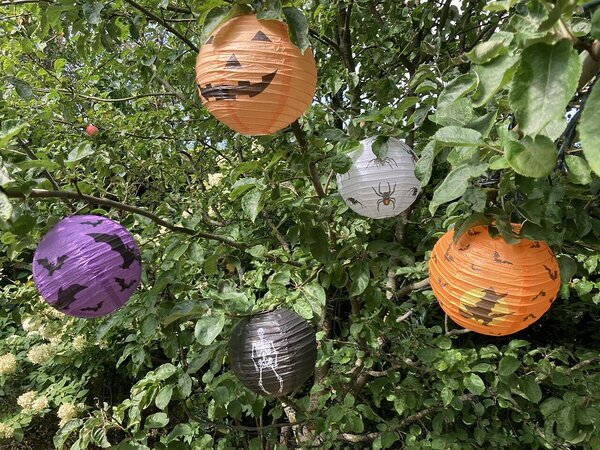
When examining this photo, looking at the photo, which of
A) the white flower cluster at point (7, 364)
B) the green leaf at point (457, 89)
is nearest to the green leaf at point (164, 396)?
the green leaf at point (457, 89)

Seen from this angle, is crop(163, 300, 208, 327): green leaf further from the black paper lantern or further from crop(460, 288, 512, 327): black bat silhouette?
crop(460, 288, 512, 327): black bat silhouette

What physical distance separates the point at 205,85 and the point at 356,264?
0.60m

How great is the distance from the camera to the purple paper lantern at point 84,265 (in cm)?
93

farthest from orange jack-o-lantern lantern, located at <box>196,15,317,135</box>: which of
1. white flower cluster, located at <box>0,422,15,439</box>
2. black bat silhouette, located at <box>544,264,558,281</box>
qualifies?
white flower cluster, located at <box>0,422,15,439</box>

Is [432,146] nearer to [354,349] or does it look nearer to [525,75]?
[525,75]

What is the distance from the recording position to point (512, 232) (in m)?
0.84

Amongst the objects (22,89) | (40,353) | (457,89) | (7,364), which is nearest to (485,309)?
(457,89)

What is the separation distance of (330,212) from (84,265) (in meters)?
0.65

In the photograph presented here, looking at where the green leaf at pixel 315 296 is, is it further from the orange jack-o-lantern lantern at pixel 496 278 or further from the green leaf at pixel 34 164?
the green leaf at pixel 34 164

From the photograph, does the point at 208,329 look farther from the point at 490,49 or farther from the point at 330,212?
the point at 490,49

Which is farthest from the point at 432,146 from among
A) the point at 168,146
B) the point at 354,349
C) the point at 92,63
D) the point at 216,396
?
the point at 92,63

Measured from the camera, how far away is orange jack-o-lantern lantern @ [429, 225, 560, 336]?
0.85 m

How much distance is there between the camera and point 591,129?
0.31m

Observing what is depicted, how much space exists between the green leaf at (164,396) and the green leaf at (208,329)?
29 cm
